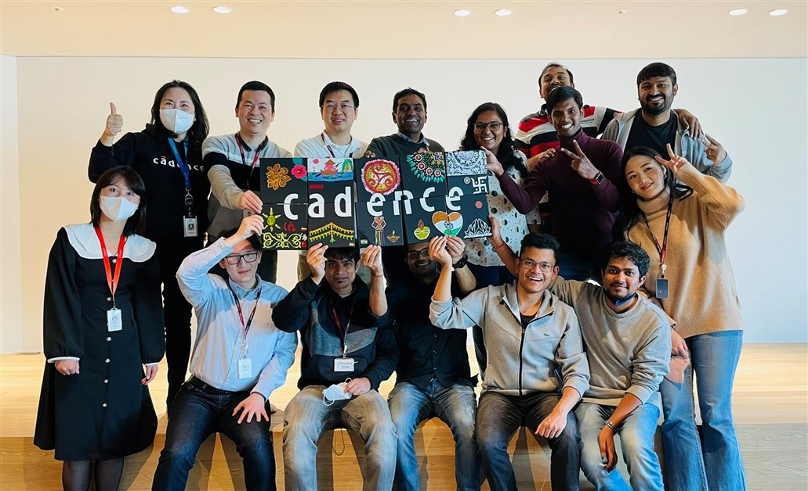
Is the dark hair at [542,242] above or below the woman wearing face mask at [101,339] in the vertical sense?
above

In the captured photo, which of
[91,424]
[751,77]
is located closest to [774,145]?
[751,77]

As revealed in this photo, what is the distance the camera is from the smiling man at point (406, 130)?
3.19 meters

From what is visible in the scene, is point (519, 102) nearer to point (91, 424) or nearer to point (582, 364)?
point (582, 364)

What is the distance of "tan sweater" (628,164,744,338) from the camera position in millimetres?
2773

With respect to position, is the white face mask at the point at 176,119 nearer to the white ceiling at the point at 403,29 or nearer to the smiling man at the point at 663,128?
the white ceiling at the point at 403,29

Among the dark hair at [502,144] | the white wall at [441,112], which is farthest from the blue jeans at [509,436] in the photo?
the white wall at [441,112]

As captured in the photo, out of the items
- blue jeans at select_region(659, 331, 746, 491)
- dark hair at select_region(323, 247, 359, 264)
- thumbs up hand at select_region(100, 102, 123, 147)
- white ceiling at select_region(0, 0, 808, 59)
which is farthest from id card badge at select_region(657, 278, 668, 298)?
white ceiling at select_region(0, 0, 808, 59)

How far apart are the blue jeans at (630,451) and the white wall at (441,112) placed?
4084 mm

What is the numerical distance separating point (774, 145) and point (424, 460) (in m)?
5.44

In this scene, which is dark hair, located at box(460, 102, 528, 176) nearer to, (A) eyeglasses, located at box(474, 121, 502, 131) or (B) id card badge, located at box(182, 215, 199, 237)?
(A) eyeglasses, located at box(474, 121, 502, 131)

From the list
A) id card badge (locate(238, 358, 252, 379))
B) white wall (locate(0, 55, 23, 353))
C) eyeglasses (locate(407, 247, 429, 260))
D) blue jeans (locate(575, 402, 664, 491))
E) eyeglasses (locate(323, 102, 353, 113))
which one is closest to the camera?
blue jeans (locate(575, 402, 664, 491))

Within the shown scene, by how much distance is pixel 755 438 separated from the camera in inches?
131

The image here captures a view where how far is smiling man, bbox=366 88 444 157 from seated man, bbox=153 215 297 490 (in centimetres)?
81

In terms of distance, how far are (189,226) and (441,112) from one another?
3607 millimetres
